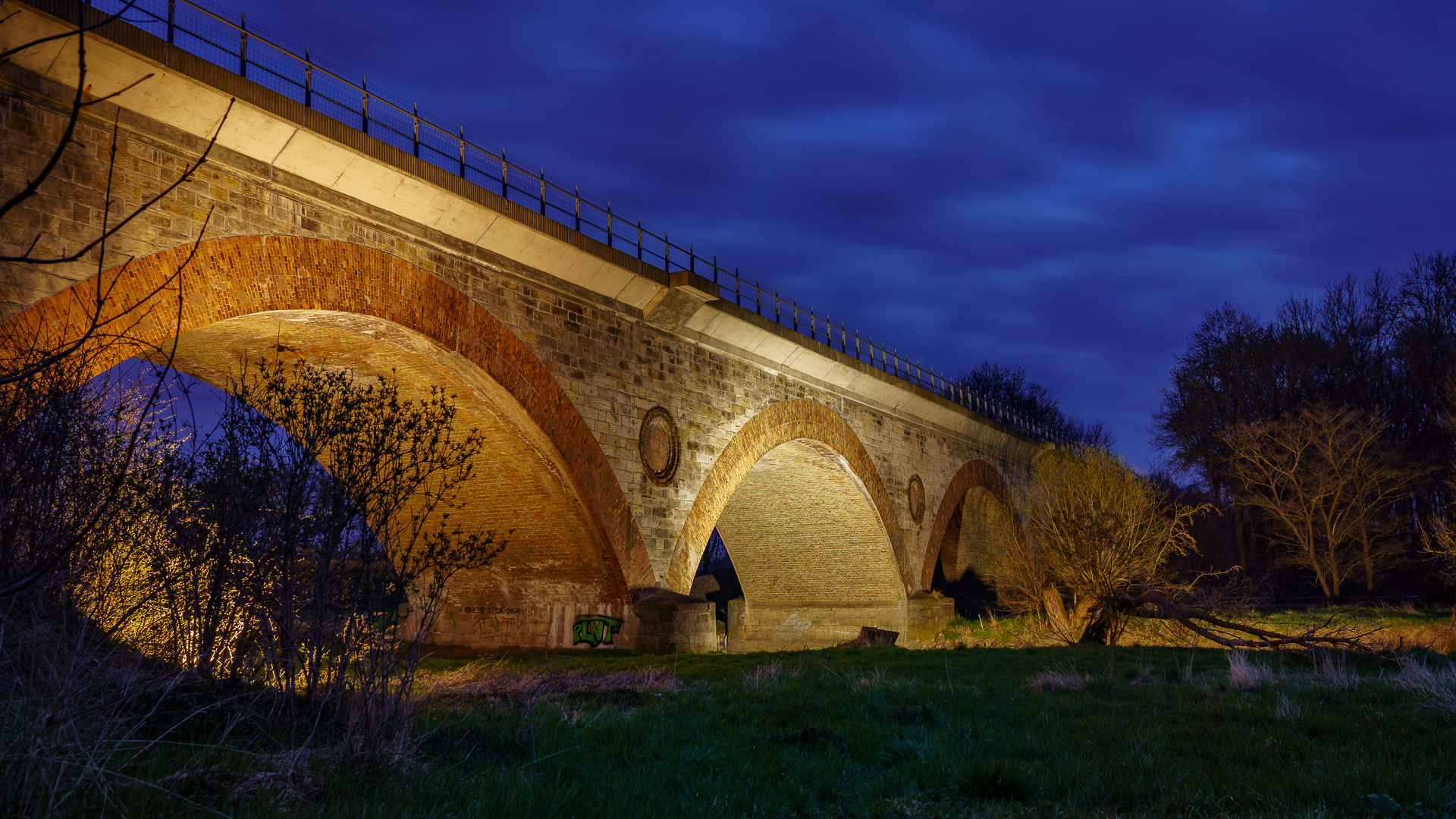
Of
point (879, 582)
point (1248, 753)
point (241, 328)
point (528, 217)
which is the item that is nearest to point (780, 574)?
point (879, 582)

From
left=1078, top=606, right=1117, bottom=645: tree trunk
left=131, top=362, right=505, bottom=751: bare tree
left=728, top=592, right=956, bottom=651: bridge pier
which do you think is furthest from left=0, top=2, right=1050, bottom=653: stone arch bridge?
left=1078, top=606, right=1117, bottom=645: tree trunk

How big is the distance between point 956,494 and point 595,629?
1518cm

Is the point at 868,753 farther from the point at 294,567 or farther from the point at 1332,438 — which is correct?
the point at 1332,438

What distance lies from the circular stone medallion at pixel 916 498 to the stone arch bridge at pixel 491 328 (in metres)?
0.82

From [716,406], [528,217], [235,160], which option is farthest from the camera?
[716,406]

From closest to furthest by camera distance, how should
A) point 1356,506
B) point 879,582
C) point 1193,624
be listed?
point 1193,624
point 879,582
point 1356,506

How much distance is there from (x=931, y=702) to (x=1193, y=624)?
7825 millimetres

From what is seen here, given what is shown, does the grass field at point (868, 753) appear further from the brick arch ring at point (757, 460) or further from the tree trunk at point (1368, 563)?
the tree trunk at point (1368, 563)

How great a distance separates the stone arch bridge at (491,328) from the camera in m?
8.66

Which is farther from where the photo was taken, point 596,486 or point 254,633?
point 596,486

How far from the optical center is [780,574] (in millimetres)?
25406

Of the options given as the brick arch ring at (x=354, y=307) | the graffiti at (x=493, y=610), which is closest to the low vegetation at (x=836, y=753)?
the brick arch ring at (x=354, y=307)

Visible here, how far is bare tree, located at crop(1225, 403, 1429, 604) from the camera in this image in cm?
2848

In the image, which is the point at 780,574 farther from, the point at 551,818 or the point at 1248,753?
the point at 551,818
